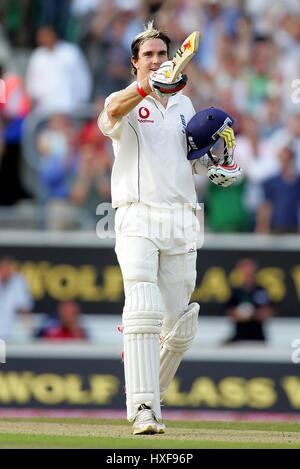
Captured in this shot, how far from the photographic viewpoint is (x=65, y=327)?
13.9m

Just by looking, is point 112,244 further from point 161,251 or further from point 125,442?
point 125,442

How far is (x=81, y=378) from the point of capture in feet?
44.3

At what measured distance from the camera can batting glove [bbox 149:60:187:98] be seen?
7.06 metres

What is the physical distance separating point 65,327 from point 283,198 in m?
2.80

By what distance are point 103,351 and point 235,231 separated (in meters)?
2.04

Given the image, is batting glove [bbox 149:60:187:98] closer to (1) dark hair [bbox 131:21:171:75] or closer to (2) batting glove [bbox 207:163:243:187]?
(1) dark hair [bbox 131:21:171:75]

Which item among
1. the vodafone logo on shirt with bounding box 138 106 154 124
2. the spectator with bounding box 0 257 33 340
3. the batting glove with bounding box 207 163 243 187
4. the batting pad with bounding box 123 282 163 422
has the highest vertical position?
the spectator with bounding box 0 257 33 340

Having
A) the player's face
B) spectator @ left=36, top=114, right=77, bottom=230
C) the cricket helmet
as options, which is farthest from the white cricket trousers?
spectator @ left=36, top=114, right=77, bottom=230

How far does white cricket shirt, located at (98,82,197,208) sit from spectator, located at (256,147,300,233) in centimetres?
614

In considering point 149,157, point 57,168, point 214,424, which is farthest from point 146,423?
point 57,168

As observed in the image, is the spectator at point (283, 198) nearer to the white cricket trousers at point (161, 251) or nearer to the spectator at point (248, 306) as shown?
the spectator at point (248, 306)

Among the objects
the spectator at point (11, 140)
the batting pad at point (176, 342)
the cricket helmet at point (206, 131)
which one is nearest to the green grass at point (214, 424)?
the batting pad at point (176, 342)

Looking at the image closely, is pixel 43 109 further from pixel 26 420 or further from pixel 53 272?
pixel 26 420

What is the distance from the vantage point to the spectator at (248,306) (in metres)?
13.9
